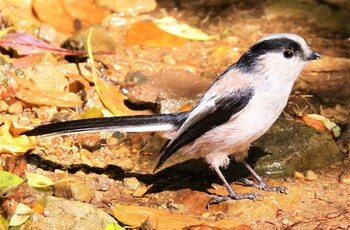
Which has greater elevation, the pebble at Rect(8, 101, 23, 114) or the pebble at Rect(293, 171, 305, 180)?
the pebble at Rect(8, 101, 23, 114)

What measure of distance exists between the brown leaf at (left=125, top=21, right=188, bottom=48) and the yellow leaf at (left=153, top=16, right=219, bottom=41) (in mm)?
41

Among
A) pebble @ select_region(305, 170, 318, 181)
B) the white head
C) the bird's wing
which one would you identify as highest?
the white head

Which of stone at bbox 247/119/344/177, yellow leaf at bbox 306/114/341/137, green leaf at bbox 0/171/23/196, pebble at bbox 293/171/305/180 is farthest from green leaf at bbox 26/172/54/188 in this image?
yellow leaf at bbox 306/114/341/137

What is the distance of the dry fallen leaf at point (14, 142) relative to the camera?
5.21 metres

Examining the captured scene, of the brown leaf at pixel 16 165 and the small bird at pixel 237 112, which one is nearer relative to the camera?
the small bird at pixel 237 112

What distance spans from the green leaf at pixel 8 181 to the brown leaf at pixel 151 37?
269 centimetres

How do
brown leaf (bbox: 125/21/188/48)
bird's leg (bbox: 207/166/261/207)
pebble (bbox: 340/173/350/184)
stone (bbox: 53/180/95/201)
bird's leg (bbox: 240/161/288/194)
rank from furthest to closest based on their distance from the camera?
1. brown leaf (bbox: 125/21/188/48)
2. pebble (bbox: 340/173/350/184)
3. bird's leg (bbox: 240/161/288/194)
4. bird's leg (bbox: 207/166/261/207)
5. stone (bbox: 53/180/95/201)

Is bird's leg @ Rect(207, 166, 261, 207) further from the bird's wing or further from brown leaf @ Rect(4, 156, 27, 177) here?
brown leaf @ Rect(4, 156, 27, 177)

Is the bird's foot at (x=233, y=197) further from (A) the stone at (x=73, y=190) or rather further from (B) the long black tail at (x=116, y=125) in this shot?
(A) the stone at (x=73, y=190)

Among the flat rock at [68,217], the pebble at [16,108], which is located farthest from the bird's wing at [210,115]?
the pebble at [16,108]

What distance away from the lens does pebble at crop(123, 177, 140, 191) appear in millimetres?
5207

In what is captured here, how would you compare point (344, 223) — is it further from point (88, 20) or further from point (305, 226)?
point (88, 20)

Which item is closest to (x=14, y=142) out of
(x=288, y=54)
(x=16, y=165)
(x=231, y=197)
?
(x=16, y=165)

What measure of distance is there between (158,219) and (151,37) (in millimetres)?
2872
